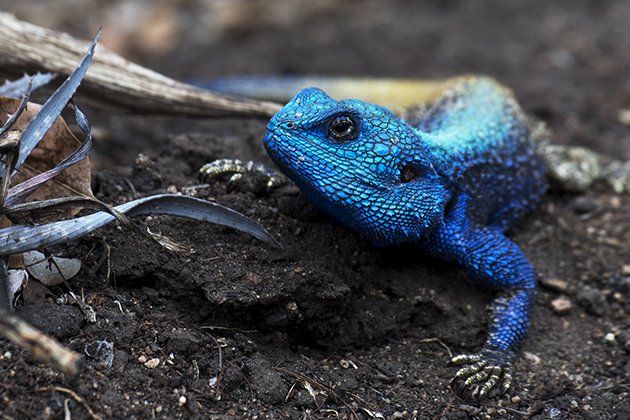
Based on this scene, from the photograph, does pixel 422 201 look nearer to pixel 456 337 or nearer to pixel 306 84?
pixel 456 337

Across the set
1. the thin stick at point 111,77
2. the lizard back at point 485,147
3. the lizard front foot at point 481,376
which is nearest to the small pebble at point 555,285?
the lizard back at point 485,147

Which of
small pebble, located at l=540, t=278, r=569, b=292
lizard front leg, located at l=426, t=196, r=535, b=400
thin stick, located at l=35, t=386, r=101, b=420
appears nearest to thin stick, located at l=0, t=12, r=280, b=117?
lizard front leg, located at l=426, t=196, r=535, b=400

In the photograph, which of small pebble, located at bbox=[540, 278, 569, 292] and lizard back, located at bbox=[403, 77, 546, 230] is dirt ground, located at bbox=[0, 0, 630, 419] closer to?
small pebble, located at bbox=[540, 278, 569, 292]

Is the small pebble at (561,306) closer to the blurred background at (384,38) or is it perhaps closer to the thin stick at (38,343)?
the blurred background at (384,38)

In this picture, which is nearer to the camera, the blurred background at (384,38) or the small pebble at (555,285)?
the small pebble at (555,285)

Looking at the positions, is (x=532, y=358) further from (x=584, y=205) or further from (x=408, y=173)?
(x=584, y=205)

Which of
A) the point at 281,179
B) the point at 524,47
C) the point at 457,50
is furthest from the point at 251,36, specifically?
the point at 281,179
